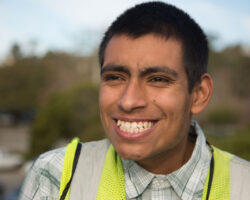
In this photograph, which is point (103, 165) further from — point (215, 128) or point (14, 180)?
point (215, 128)

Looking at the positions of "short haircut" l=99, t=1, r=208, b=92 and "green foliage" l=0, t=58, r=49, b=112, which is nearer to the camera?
"short haircut" l=99, t=1, r=208, b=92

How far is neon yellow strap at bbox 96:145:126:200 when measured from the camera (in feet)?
6.36

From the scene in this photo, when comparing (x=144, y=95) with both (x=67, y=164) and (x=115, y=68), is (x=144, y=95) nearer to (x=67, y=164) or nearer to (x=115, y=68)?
(x=115, y=68)

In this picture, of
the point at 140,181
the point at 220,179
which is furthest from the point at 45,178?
the point at 220,179

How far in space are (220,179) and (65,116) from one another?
1712 cm

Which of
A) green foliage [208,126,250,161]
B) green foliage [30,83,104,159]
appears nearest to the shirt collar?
green foliage [208,126,250,161]

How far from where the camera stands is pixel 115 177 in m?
2.03

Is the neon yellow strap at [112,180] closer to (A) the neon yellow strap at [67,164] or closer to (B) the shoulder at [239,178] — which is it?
(A) the neon yellow strap at [67,164]

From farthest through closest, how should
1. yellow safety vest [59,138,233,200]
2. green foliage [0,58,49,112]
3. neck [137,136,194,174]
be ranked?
green foliage [0,58,49,112] < neck [137,136,194,174] < yellow safety vest [59,138,233,200]

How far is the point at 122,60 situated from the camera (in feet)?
6.33

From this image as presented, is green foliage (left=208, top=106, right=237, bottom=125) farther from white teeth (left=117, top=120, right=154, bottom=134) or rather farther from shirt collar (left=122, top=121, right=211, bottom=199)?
white teeth (left=117, top=120, right=154, bottom=134)

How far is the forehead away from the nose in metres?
0.11

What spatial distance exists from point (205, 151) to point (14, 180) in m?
18.7

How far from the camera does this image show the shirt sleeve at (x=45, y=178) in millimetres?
1992
